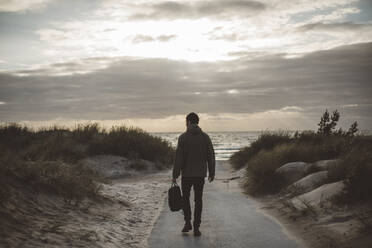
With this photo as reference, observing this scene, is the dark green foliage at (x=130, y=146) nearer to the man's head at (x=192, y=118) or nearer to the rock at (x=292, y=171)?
the rock at (x=292, y=171)

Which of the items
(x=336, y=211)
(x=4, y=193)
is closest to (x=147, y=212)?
(x=4, y=193)

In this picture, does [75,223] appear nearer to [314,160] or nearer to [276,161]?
[276,161]

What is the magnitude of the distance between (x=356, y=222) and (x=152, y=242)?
11.9 ft

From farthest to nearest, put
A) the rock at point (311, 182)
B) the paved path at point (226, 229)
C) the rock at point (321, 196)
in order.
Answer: the rock at point (311, 182) < the rock at point (321, 196) < the paved path at point (226, 229)

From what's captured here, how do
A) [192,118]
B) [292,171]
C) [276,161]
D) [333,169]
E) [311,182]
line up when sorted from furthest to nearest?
1. [276,161]
2. [292,171]
3. [311,182]
4. [333,169]
5. [192,118]

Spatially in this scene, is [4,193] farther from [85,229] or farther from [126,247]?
[126,247]

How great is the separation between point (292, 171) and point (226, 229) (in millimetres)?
5246

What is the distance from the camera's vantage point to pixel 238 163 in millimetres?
21078

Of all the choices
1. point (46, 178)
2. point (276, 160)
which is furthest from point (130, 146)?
point (46, 178)

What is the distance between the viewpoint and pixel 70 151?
19.0 metres

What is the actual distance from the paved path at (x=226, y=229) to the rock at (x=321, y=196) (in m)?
0.96

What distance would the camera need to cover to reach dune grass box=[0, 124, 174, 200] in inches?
320

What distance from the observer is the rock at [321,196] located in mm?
7716

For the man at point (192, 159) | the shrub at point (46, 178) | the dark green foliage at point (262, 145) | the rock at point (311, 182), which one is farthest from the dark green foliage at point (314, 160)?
the shrub at point (46, 178)
